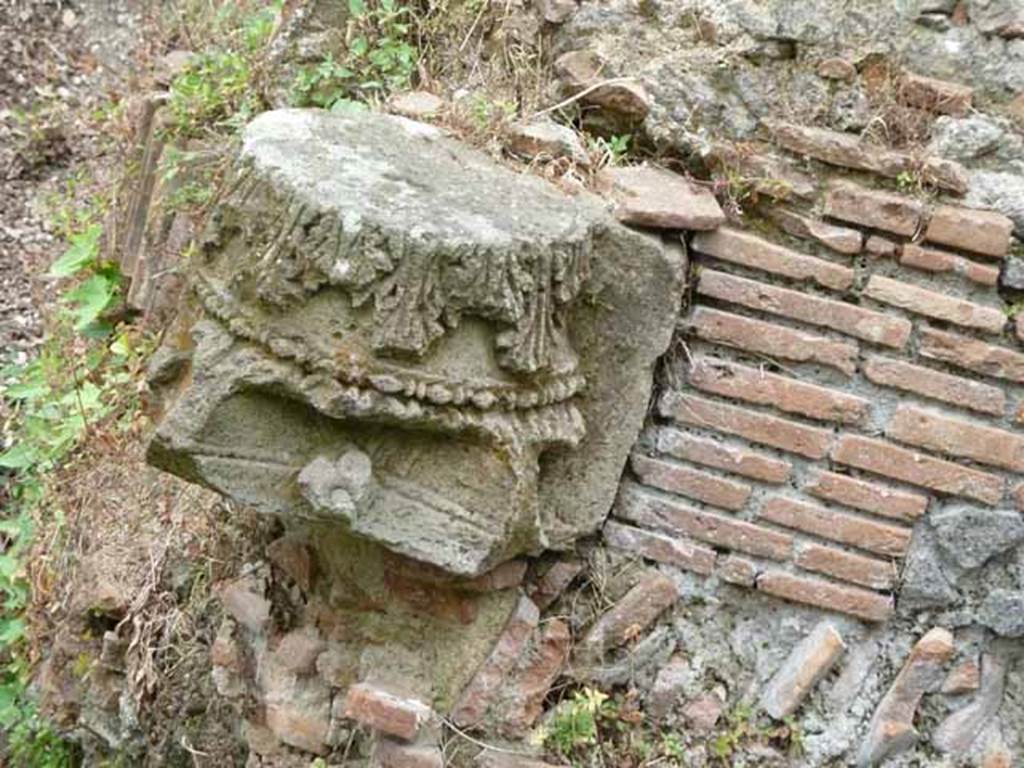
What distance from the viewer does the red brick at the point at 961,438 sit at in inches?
117

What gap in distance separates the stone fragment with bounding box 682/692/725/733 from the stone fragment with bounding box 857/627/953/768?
0.97ft

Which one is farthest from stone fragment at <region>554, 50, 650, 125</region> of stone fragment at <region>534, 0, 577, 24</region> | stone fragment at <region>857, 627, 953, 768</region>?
stone fragment at <region>857, 627, 953, 768</region>

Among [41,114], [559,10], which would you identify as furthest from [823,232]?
[41,114]

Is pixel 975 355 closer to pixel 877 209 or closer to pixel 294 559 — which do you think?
pixel 877 209

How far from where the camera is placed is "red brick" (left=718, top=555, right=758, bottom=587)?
3.04 metres

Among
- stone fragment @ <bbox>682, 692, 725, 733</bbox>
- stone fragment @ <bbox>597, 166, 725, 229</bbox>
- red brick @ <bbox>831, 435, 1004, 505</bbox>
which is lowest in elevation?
stone fragment @ <bbox>682, 692, 725, 733</bbox>

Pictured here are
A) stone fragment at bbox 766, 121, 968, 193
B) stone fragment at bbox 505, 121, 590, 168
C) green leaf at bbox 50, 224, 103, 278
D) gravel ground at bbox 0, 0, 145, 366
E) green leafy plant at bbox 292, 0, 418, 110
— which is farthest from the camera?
gravel ground at bbox 0, 0, 145, 366

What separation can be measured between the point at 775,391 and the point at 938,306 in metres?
0.36

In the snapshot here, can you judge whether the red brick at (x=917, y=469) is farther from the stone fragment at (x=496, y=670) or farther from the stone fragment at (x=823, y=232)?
the stone fragment at (x=496, y=670)

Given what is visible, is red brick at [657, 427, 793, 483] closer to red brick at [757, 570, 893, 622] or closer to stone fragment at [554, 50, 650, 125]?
red brick at [757, 570, 893, 622]

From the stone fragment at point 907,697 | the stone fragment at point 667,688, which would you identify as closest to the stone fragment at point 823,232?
the stone fragment at point 907,697

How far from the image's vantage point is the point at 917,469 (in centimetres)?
299

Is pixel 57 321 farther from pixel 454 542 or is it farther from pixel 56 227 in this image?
pixel 454 542

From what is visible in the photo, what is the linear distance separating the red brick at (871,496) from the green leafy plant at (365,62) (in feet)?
4.41
